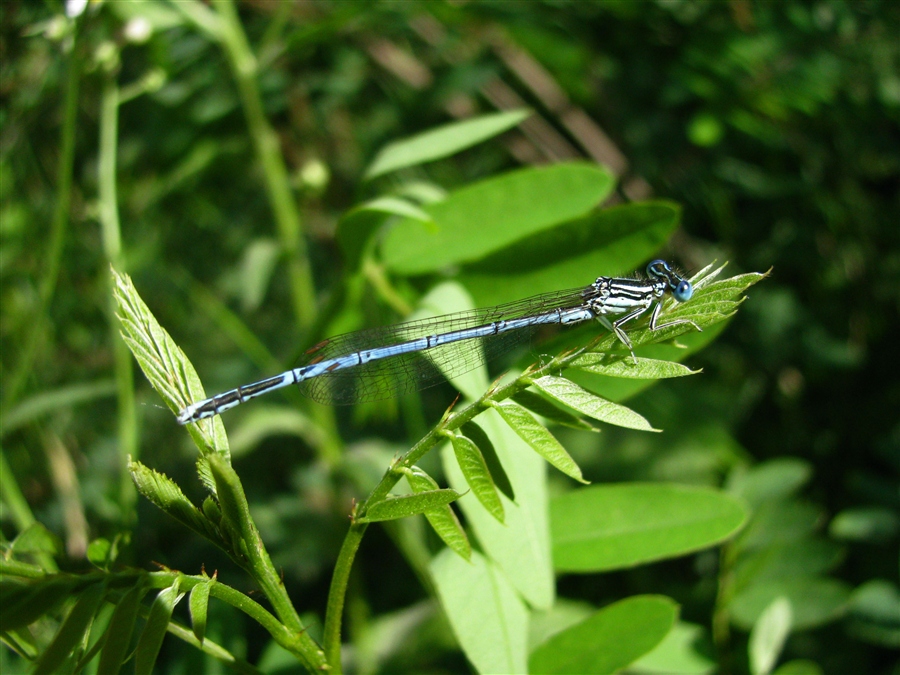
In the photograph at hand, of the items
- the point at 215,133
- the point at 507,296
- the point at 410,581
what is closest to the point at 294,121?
the point at 215,133

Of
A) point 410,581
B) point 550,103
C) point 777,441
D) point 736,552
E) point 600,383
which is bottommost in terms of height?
point 410,581

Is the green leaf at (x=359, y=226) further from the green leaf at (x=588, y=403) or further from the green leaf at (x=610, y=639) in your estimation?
the green leaf at (x=610, y=639)

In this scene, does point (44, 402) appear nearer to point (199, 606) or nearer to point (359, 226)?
point (359, 226)

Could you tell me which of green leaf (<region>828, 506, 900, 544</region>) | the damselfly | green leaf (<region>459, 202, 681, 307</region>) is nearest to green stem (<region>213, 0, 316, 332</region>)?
the damselfly

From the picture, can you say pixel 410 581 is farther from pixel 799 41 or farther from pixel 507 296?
pixel 799 41

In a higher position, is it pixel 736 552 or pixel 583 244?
pixel 583 244

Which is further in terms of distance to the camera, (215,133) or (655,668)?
(215,133)
